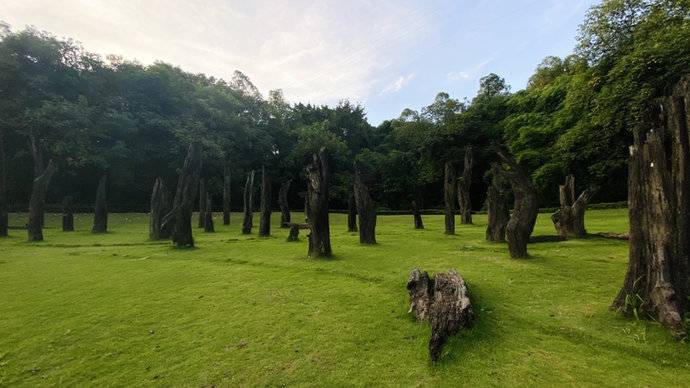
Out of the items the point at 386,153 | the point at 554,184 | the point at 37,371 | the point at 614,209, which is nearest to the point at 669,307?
the point at 37,371

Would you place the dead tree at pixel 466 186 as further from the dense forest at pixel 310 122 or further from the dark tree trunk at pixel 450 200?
the dense forest at pixel 310 122

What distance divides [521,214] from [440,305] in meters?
5.77

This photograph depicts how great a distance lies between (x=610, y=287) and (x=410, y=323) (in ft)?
13.1

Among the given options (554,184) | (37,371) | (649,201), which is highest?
(554,184)

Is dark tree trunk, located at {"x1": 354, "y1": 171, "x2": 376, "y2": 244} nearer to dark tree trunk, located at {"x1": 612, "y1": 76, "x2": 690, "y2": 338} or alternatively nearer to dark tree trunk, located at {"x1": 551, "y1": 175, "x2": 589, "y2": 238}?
dark tree trunk, located at {"x1": 551, "y1": 175, "x2": 589, "y2": 238}

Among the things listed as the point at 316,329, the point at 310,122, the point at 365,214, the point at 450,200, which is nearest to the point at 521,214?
the point at 365,214

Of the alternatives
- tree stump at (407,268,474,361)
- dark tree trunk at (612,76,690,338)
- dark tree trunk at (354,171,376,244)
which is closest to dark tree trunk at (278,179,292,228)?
dark tree trunk at (354,171,376,244)

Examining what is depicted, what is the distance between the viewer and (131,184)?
3453cm

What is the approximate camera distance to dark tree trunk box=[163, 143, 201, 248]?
13.4 meters

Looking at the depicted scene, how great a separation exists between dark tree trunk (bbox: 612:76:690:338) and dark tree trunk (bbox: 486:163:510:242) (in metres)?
6.84

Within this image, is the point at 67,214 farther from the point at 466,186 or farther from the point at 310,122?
the point at 310,122

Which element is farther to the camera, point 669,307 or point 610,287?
point 610,287

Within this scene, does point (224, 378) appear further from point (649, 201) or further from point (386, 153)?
point (386, 153)

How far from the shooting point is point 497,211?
43.4ft
